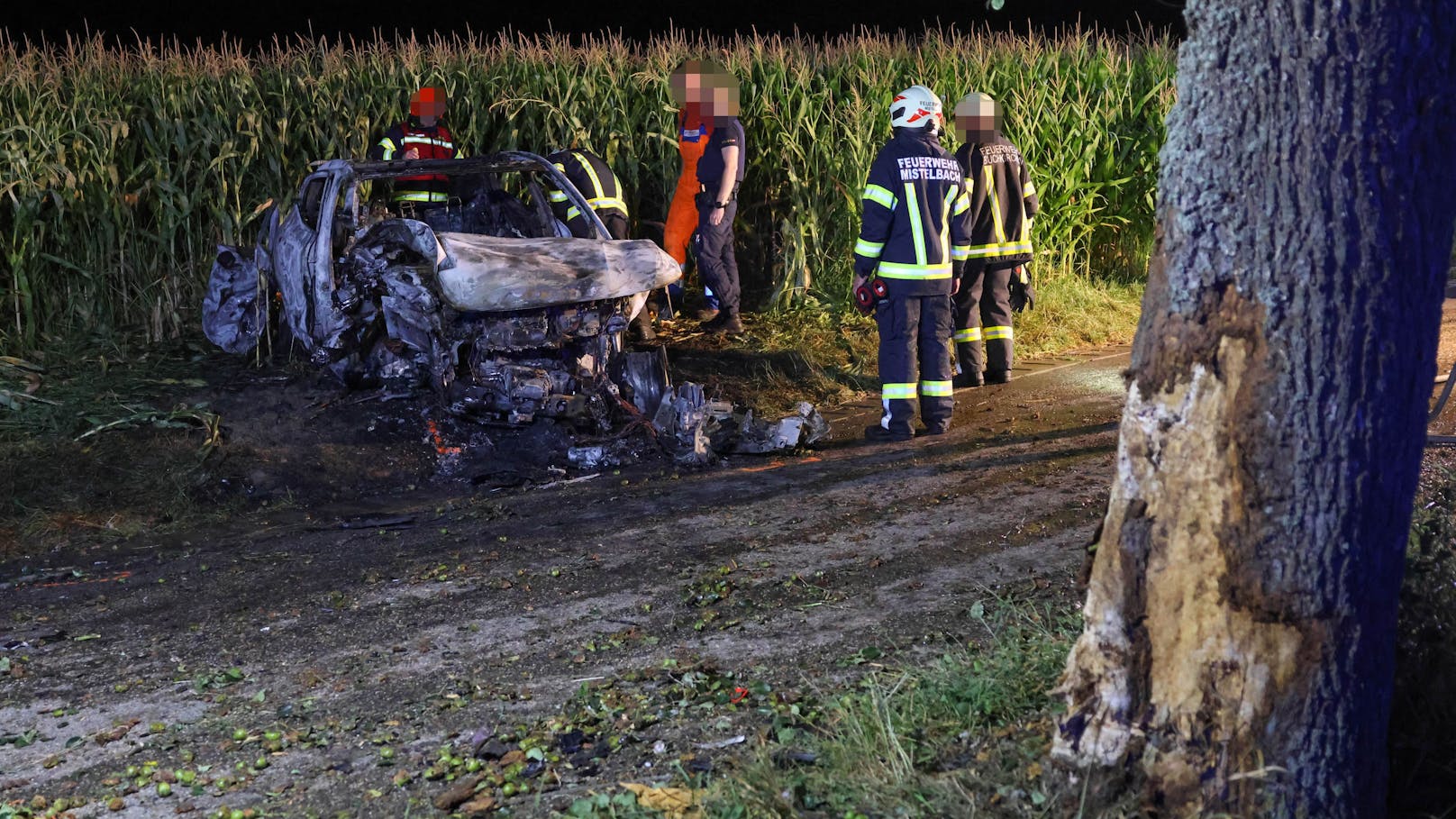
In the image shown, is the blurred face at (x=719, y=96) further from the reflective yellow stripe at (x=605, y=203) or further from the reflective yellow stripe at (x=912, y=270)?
the reflective yellow stripe at (x=912, y=270)

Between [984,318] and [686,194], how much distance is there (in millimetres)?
2770

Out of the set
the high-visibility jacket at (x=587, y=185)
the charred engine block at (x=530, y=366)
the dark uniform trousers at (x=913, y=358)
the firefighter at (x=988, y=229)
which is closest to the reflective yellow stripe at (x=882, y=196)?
the dark uniform trousers at (x=913, y=358)

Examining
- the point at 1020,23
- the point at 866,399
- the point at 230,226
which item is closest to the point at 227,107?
the point at 230,226

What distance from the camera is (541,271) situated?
291 inches

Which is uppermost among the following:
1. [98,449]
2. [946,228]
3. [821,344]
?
[946,228]

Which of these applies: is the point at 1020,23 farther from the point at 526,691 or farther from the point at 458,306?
the point at 526,691

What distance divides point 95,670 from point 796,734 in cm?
250

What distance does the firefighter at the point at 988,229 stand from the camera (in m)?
8.45

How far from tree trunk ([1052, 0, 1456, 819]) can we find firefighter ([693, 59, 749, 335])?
730 cm

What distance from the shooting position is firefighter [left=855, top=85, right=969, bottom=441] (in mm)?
7508

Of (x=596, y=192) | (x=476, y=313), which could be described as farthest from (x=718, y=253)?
(x=476, y=313)

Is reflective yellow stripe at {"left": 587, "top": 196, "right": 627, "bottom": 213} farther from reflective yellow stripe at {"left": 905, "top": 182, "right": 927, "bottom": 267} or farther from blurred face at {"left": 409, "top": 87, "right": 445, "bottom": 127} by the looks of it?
reflective yellow stripe at {"left": 905, "top": 182, "right": 927, "bottom": 267}

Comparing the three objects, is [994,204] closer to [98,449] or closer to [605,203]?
[605,203]

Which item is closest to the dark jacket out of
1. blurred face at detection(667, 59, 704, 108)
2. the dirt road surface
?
blurred face at detection(667, 59, 704, 108)
